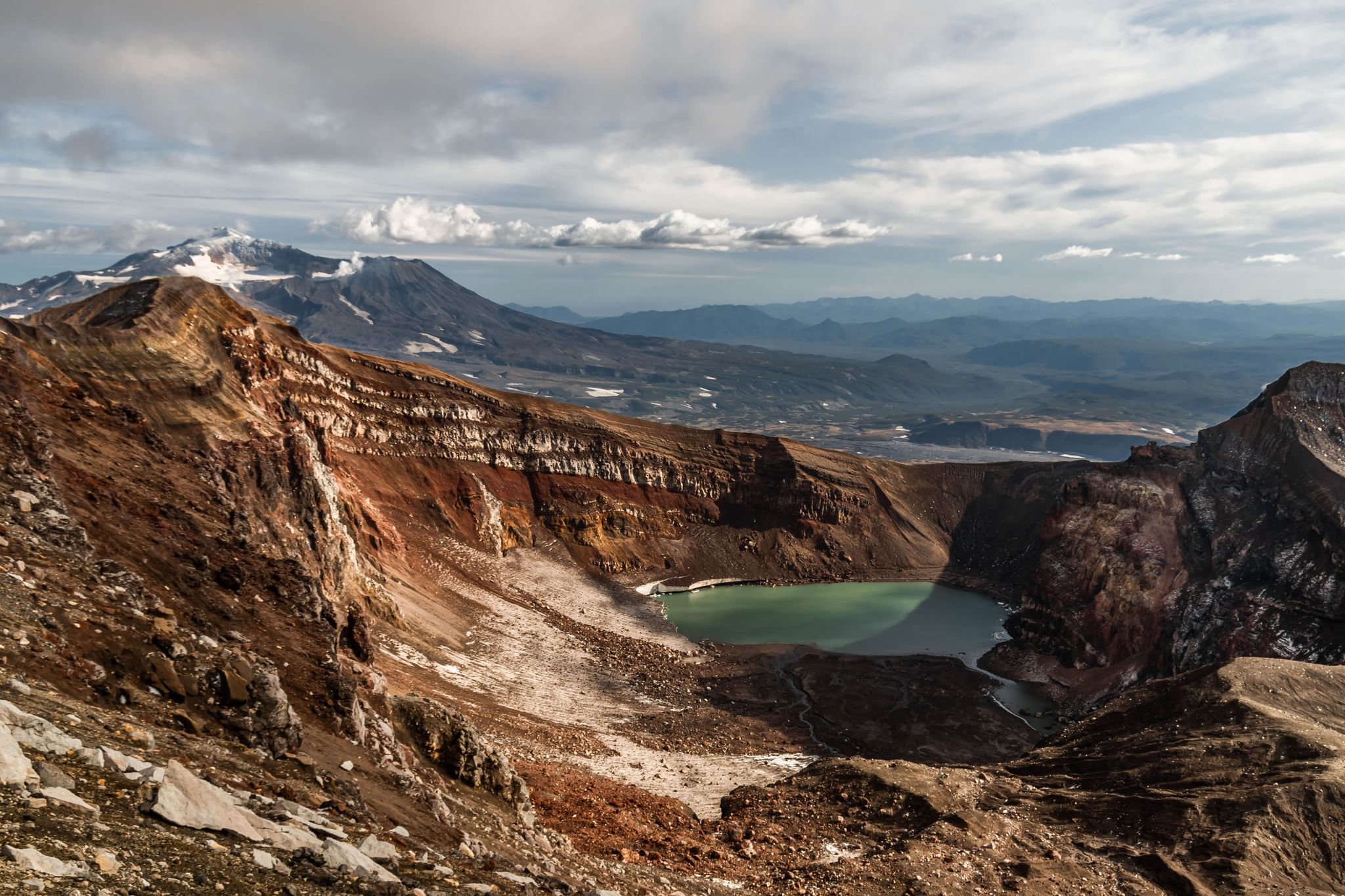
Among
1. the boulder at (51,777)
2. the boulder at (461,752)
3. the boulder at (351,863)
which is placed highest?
the boulder at (51,777)

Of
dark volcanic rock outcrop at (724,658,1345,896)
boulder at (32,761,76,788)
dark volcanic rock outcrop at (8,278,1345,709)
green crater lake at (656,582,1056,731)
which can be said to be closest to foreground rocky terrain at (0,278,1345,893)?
boulder at (32,761,76,788)

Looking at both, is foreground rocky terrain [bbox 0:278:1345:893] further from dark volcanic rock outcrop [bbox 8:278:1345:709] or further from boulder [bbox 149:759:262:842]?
dark volcanic rock outcrop [bbox 8:278:1345:709]

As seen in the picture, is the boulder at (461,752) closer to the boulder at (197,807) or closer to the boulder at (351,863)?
the boulder at (351,863)

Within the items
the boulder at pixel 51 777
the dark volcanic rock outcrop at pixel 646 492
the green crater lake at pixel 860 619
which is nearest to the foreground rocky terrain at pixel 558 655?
the boulder at pixel 51 777

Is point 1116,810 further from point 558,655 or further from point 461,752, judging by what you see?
point 558,655

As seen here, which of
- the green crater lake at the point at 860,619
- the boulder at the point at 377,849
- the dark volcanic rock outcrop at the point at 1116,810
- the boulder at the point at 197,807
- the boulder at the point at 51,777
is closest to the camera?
the boulder at the point at 51,777

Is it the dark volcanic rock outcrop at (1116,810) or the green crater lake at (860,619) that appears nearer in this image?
the dark volcanic rock outcrop at (1116,810)
